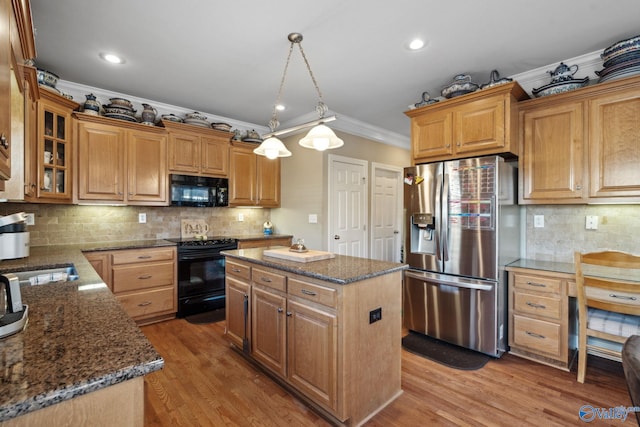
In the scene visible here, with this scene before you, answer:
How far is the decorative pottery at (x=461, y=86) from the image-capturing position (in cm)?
284

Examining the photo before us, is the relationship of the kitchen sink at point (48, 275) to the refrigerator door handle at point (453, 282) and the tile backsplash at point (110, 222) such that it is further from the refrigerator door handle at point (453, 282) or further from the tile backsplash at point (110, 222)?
the refrigerator door handle at point (453, 282)

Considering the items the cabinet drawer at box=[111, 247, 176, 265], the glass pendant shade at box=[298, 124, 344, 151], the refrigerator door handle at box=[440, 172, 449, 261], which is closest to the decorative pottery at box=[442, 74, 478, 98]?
the refrigerator door handle at box=[440, 172, 449, 261]

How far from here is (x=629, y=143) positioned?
7.50 feet

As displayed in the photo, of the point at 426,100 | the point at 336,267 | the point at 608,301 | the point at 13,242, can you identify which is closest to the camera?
the point at 336,267

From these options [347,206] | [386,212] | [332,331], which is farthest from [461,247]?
[386,212]

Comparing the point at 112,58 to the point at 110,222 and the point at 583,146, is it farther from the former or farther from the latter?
the point at 583,146

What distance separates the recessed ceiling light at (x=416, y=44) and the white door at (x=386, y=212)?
2.40 metres

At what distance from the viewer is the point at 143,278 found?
3297 mm

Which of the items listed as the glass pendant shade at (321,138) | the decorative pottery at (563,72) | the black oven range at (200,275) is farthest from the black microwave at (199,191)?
the decorative pottery at (563,72)

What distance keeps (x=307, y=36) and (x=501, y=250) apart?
94.3 inches

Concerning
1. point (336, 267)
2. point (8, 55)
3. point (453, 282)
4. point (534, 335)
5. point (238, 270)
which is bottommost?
point (534, 335)

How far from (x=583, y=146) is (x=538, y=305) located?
1.36 meters

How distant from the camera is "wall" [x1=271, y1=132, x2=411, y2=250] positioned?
4.10 m

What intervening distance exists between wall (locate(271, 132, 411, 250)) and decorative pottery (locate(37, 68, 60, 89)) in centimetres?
269
